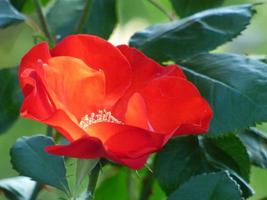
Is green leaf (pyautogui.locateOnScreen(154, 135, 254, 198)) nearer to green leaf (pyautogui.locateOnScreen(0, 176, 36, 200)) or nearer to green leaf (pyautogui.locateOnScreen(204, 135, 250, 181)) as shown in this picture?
green leaf (pyautogui.locateOnScreen(204, 135, 250, 181))

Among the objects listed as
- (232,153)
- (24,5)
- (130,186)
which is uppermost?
(24,5)

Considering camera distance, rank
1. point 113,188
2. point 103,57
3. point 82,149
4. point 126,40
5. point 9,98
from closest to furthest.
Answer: point 82,149, point 103,57, point 9,98, point 113,188, point 126,40

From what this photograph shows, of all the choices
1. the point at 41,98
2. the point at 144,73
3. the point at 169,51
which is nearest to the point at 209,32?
the point at 169,51

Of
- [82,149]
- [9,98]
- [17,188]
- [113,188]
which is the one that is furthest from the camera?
[113,188]

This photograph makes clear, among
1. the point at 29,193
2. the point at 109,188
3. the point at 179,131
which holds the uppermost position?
the point at 179,131

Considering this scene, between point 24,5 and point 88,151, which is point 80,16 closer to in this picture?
point 24,5

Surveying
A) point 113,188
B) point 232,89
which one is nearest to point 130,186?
point 113,188

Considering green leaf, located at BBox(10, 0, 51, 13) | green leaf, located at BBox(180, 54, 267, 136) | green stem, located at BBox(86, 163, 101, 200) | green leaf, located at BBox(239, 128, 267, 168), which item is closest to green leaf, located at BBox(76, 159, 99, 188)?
green stem, located at BBox(86, 163, 101, 200)

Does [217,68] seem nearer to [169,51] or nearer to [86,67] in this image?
[169,51]
